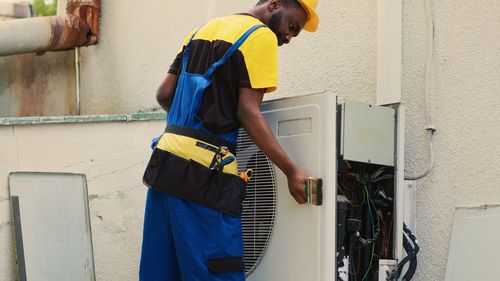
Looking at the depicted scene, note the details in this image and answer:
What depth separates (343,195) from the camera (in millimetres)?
3355

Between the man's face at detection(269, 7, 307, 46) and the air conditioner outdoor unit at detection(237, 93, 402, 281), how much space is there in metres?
0.28

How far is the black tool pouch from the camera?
2992 millimetres

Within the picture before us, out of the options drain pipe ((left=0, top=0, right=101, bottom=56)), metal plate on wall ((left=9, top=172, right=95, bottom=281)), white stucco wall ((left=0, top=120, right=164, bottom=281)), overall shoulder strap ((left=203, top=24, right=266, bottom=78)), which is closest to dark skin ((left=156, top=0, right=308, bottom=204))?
overall shoulder strap ((left=203, top=24, right=266, bottom=78))

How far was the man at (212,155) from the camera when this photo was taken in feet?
9.82

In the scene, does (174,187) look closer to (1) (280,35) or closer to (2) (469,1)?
(1) (280,35)

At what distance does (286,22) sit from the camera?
3223mm

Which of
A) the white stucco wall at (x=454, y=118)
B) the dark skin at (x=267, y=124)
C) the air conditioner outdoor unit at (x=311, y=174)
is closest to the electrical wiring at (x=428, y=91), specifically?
the white stucco wall at (x=454, y=118)

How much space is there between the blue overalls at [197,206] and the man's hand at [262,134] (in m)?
0.14

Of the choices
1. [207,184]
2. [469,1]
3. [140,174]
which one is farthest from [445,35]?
[140,174]

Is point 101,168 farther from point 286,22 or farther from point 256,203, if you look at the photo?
point 286,22

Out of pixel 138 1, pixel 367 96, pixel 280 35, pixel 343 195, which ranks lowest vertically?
pixel 343 195

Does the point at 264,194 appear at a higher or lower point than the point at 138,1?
lower

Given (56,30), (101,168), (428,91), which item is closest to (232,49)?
(428,91)

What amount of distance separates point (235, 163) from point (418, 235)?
3.38 feet
